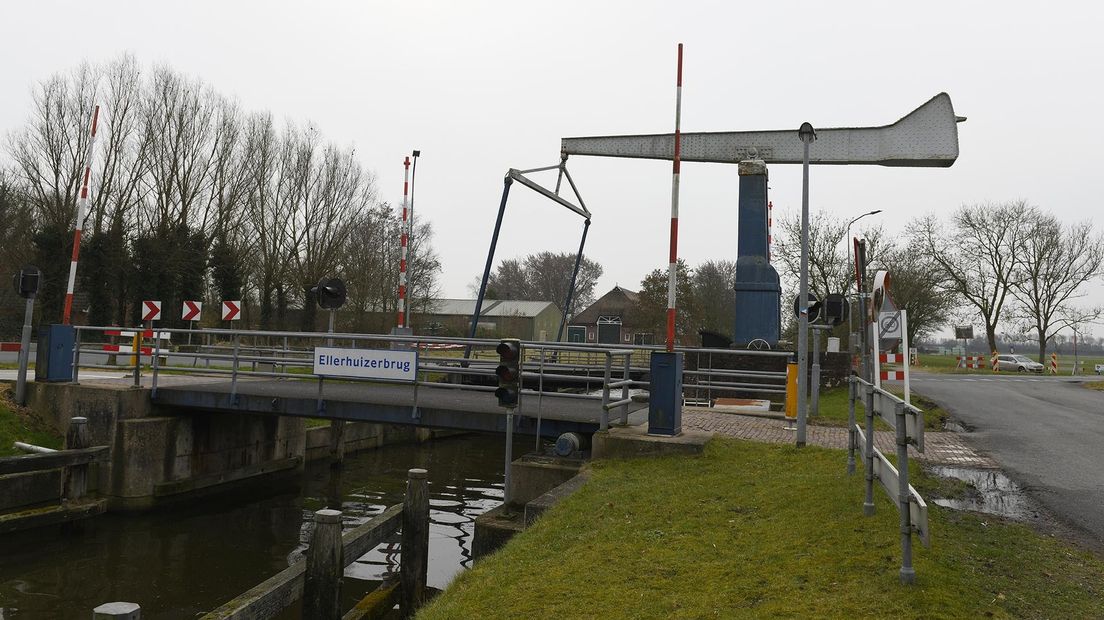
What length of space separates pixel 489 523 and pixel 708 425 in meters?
4.88

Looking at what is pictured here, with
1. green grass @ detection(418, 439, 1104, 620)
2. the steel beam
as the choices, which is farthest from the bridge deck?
the steel beam

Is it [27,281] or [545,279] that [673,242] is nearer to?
[27,281]

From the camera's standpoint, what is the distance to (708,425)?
11.3 m

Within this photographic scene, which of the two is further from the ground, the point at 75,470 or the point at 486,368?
the point at 486,368

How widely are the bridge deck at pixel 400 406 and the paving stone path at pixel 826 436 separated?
1.10 meters

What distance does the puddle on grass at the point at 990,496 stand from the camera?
6.47 meters

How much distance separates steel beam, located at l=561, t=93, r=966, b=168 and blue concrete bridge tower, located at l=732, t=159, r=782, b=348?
0.50m

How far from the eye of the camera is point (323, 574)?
19.0 ft

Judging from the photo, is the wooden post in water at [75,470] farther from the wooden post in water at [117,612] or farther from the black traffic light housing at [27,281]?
the wooden post in water at [117,612]

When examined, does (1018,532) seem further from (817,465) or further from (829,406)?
(829,406)

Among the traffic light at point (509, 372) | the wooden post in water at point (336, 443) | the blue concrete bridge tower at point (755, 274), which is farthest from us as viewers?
the wooden post in water at point (336, 443)

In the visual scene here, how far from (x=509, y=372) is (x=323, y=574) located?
301cm

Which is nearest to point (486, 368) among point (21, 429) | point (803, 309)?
point (803, 309)

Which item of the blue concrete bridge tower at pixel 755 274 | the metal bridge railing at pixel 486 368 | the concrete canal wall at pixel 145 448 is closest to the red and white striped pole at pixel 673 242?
the metal bridge railing at pixel 486 368
